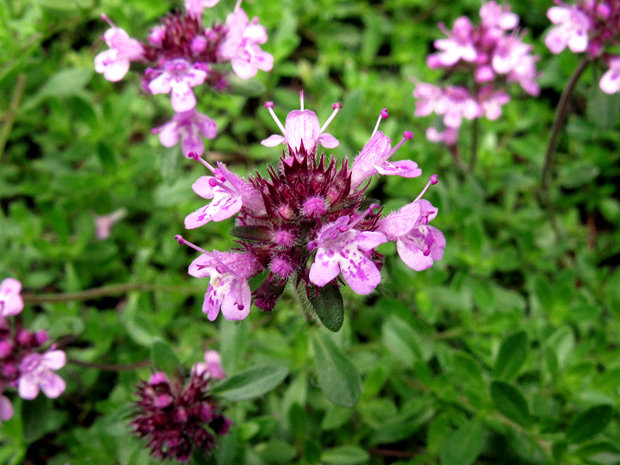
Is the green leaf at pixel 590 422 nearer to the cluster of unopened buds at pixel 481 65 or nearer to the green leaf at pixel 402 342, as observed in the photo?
the green leaf at pixel 402 342

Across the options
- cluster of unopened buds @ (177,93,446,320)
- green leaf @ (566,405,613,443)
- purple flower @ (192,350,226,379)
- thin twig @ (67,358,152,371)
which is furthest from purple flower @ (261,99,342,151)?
thin twig @ (67,358,152,371)

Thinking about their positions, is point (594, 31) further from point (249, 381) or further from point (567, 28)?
point (249, 381)

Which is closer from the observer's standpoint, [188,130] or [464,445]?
[464,445]

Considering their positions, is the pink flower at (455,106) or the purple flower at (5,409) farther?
the pink flower at (455,106)

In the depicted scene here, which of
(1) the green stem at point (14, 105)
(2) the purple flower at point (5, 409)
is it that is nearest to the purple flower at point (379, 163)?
(2) the purple flower at point (5, 409)

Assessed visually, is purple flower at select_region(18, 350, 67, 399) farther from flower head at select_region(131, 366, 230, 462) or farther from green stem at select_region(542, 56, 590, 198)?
green stem at select_region(542, 56, 590, 198)

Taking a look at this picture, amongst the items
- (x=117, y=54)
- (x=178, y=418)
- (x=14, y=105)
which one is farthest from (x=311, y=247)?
(x=14, y=105)
